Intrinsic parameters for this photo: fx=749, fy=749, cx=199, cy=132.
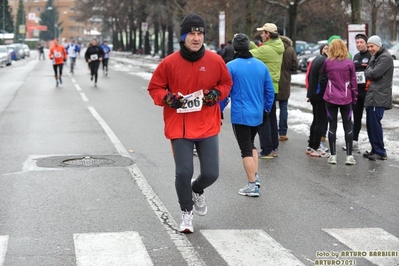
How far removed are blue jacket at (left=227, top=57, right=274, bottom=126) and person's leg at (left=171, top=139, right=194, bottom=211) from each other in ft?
5.14

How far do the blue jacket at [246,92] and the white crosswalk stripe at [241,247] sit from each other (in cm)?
169

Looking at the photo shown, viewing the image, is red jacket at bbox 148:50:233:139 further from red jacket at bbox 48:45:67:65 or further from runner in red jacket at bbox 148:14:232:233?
red jacket at bbox 48:45:67:65

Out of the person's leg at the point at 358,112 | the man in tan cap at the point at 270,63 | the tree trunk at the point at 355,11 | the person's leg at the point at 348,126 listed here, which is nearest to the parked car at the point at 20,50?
the tree trunk at the point at 355,11

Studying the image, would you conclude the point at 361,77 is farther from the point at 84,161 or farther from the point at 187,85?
the point at 187,85

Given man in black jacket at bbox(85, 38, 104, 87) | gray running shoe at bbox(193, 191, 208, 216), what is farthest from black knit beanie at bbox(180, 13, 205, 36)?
man in black jacket at bbox(85, 38, 104, 87)

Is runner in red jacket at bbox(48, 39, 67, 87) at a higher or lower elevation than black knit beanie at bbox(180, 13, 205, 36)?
lower

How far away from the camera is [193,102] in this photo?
21.1 ft

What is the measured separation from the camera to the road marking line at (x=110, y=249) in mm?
5703

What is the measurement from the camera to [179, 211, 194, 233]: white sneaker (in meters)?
6.60

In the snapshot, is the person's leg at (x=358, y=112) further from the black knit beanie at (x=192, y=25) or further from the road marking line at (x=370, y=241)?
the black knit beanie at (x=192, y=25)

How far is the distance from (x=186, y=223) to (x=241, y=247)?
68 cm

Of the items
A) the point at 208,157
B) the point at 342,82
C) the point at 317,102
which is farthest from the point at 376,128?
the point at 208,157

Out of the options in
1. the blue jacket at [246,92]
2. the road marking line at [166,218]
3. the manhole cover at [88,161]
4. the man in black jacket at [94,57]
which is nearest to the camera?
the road marking line at [166,218]

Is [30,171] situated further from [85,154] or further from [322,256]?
[322,256]
